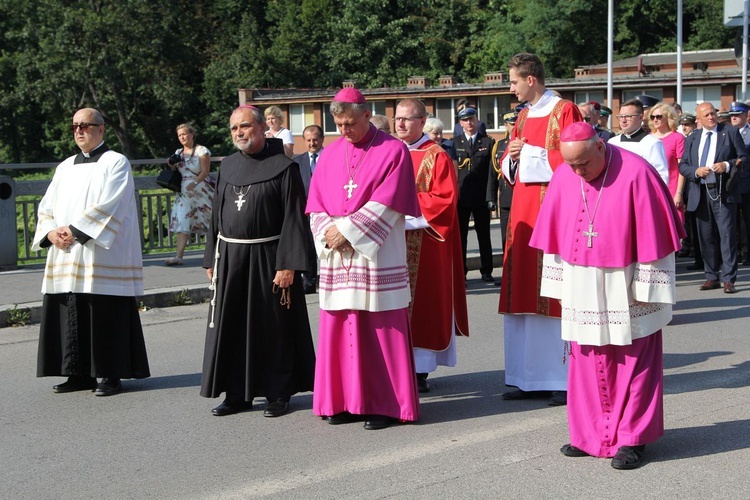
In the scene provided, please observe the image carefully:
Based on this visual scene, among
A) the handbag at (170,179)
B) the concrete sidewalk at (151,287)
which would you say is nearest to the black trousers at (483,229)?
the concrete sidewalk at (151,287)

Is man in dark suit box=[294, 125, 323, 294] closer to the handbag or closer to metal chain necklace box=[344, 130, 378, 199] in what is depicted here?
the handbag

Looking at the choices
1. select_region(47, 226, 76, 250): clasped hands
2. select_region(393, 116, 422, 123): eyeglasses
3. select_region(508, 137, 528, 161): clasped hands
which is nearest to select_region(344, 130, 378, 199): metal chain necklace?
select_region(393, 116, 422, 123): eyeglasses

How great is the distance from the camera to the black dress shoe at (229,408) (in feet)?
23.5

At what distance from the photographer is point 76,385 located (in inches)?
314

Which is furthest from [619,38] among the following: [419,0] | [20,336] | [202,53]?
[20,336]

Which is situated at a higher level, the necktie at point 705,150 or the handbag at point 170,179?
the necktie at point 705,150

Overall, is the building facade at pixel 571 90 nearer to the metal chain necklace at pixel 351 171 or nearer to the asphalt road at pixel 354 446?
the asphalt road at pixel 354 446

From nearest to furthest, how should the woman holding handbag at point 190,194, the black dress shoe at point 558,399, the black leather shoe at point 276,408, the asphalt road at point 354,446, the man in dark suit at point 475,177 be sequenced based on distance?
the asphalt road at point 354,446
the black leather shoe at point 276,408
the black dress shoe at point 558,399
the man in dark suit at point 475,177
the woman holding handbag at point 190,194

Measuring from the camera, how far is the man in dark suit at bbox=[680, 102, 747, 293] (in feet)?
42.0

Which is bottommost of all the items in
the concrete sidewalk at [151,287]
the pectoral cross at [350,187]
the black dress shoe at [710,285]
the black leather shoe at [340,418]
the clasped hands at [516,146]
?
the black leather shoe at [340,418]

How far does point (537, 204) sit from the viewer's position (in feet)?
24.8

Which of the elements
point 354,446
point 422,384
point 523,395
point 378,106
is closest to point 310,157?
point 422,384

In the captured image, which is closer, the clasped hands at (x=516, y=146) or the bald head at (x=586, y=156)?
the bald head at (x=586, y=156)

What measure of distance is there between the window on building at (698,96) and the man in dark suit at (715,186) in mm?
39169
